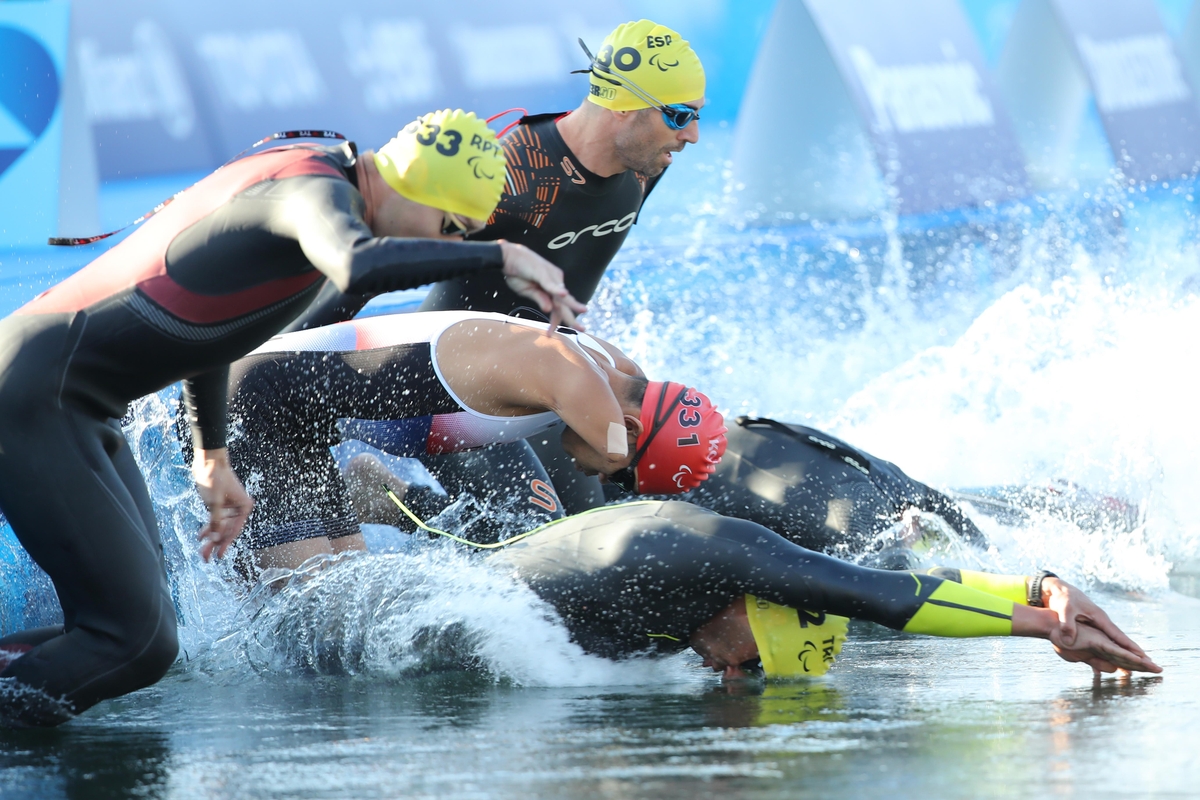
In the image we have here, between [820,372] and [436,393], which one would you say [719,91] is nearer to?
[820,372]

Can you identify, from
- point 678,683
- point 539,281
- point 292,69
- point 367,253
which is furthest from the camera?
point 292,69

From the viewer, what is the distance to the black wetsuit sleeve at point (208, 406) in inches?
146

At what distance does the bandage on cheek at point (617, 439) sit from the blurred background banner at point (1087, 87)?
10.3 m

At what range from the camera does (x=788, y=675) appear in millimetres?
3682

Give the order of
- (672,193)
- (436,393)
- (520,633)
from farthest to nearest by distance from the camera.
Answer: (672,193), (436,393), (520,633)

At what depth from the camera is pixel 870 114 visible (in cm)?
1226

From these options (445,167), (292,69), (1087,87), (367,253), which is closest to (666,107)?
(445,167)

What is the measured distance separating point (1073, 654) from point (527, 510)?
1.99 meters

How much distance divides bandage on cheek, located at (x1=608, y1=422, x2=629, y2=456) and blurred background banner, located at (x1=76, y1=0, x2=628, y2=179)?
7.15 m

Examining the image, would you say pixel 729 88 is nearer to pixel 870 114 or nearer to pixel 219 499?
pixel 870 114

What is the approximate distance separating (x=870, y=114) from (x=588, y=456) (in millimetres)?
8909

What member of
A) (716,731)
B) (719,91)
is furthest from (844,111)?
(716,731)

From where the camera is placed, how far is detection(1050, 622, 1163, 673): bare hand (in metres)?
3.45

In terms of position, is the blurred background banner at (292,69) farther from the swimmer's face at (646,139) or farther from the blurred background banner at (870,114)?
the swimmer's face at (646,139)
